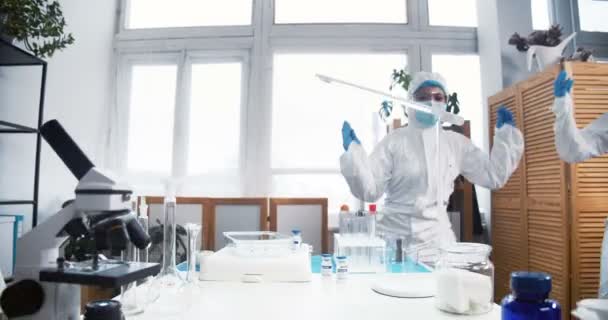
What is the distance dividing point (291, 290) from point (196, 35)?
9.23ft

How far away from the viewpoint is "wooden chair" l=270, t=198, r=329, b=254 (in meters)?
2.75

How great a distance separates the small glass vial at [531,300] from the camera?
2.01 ft

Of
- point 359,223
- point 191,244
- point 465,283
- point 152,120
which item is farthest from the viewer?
point 152,120

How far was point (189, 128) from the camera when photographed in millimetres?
3295

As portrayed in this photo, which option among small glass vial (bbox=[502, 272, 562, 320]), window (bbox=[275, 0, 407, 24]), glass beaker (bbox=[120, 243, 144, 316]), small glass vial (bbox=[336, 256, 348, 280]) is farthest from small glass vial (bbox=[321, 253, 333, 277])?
window (bbox=[275, 0, 407, 24])

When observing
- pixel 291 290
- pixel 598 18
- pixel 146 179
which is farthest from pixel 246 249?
pixel 598 18

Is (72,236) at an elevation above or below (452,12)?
below

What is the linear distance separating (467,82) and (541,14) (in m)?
0.75

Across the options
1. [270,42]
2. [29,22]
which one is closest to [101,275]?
[29,22]

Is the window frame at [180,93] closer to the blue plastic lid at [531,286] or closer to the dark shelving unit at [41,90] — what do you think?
the dark shelving unit at [41,90]

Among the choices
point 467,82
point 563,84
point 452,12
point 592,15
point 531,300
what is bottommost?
point 531,300

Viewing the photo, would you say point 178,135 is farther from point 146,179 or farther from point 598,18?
point 598,18

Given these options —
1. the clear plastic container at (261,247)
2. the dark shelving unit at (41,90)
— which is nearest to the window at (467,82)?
the clear plastic container at (261,247)

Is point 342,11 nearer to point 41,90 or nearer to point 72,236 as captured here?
point 41,90
